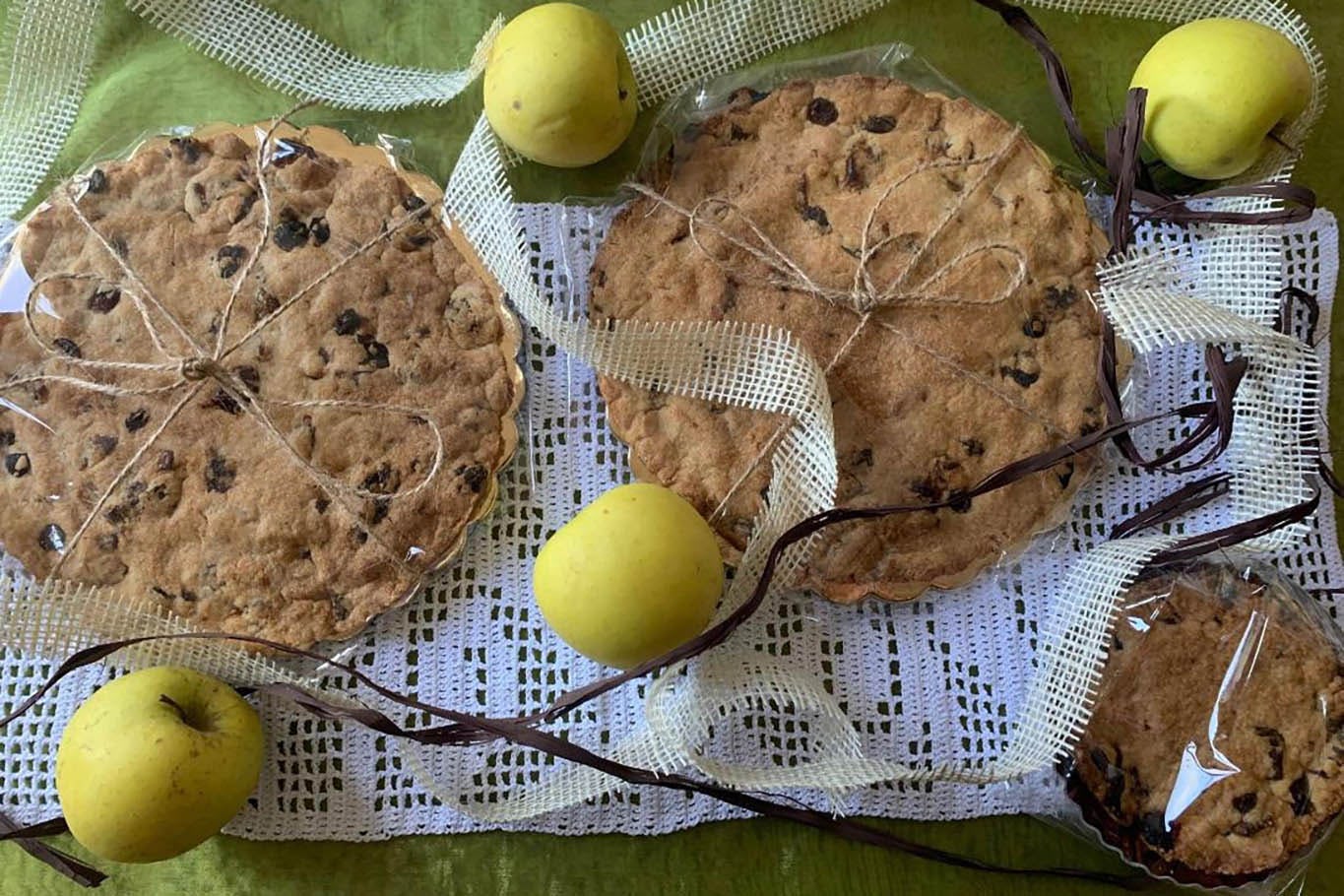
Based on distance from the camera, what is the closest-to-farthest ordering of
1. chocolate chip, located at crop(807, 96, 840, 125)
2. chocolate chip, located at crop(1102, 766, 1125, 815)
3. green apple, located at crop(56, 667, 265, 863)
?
green apple, located at crop(56, 667, 265, 863) → chocolate chip, located at crop(1102, 766, 1125, 815) → chocolate chip, located at crop(807, 96, 840, 125)

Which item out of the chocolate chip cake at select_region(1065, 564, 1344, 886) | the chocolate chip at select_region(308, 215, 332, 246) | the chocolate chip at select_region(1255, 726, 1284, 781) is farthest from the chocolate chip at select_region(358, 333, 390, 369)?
the chocolate chip at select_region(1255, 726, 1284, 781)

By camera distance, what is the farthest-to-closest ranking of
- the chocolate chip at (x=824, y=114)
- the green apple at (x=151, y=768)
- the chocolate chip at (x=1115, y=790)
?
the chocolate chip at (x=824, y=114) < the chocolate chip at (x=1115, y=790) < the green apple at (x=151, y=768)

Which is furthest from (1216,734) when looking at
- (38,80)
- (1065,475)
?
(38,80)

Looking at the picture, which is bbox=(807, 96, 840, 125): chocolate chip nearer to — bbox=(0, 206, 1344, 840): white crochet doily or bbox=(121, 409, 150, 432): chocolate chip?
bbox=(0, 206, 1344, 840): white crochet doily

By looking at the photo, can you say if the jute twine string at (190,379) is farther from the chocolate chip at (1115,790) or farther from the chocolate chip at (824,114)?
the chocolate chip at (1115,790)

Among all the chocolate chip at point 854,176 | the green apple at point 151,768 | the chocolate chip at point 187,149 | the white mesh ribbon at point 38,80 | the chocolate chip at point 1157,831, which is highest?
the white mesh ribbon at point 38,80

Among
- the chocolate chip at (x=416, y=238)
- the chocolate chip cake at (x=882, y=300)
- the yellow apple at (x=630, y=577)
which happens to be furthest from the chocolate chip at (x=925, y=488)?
the chocolate chip at (x=416, y=238)

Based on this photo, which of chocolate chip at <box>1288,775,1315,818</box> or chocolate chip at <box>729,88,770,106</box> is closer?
chocolate chip at <box>1288,775,1315,818</box>
